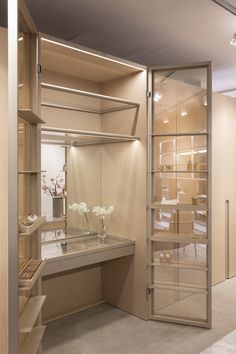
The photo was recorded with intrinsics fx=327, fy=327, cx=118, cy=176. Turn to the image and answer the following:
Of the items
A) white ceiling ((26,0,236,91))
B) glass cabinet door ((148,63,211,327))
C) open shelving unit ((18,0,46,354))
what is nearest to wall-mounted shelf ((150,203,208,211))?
glass cabinet door ((148,63,211,327))

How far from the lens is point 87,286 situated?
12.1 ft

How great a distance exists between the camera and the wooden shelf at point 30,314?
1909mm

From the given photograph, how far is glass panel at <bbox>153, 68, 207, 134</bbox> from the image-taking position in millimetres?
3252

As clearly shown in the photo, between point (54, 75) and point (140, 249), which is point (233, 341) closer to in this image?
point (140, 249)

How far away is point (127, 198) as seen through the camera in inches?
137

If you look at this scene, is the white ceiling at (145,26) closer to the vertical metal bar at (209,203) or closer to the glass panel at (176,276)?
the vertical metal bar at (209,203)

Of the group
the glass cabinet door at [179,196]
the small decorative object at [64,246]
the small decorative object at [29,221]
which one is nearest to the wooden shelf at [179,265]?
the glass cabinet door at [179,196]

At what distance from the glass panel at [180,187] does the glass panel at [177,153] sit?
0.07 m

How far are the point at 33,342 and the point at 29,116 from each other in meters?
1.49

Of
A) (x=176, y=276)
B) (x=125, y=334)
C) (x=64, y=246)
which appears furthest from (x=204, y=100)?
(x=125, y=334)

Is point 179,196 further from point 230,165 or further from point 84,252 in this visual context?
point 230,165

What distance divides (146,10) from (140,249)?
7.50 feet

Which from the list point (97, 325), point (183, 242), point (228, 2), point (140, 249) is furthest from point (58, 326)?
point (228, 2)

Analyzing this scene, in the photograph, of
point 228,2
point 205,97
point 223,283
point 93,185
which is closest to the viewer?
point 228,2
